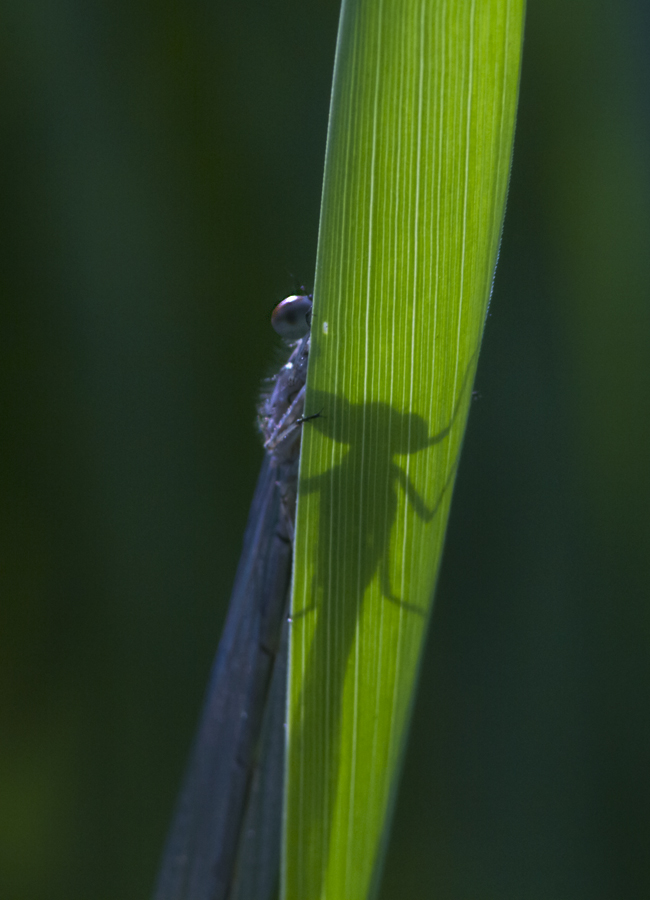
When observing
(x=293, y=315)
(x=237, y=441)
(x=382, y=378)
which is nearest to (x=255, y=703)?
(x=237, y=441)

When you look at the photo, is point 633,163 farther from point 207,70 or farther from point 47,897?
point 47,897

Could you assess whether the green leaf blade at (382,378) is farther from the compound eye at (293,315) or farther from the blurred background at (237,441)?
the blurred background at (237,441)

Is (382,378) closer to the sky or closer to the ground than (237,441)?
closer to the sky

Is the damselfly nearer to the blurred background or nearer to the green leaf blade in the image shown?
the blurred background

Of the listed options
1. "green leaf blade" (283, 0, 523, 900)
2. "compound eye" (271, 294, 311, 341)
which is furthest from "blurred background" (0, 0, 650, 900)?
"green leaf blade" (283, 0, 523, 900)

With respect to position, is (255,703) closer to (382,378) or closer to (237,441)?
(237,441)

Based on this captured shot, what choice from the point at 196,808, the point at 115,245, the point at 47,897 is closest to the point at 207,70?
the point at 115,245
